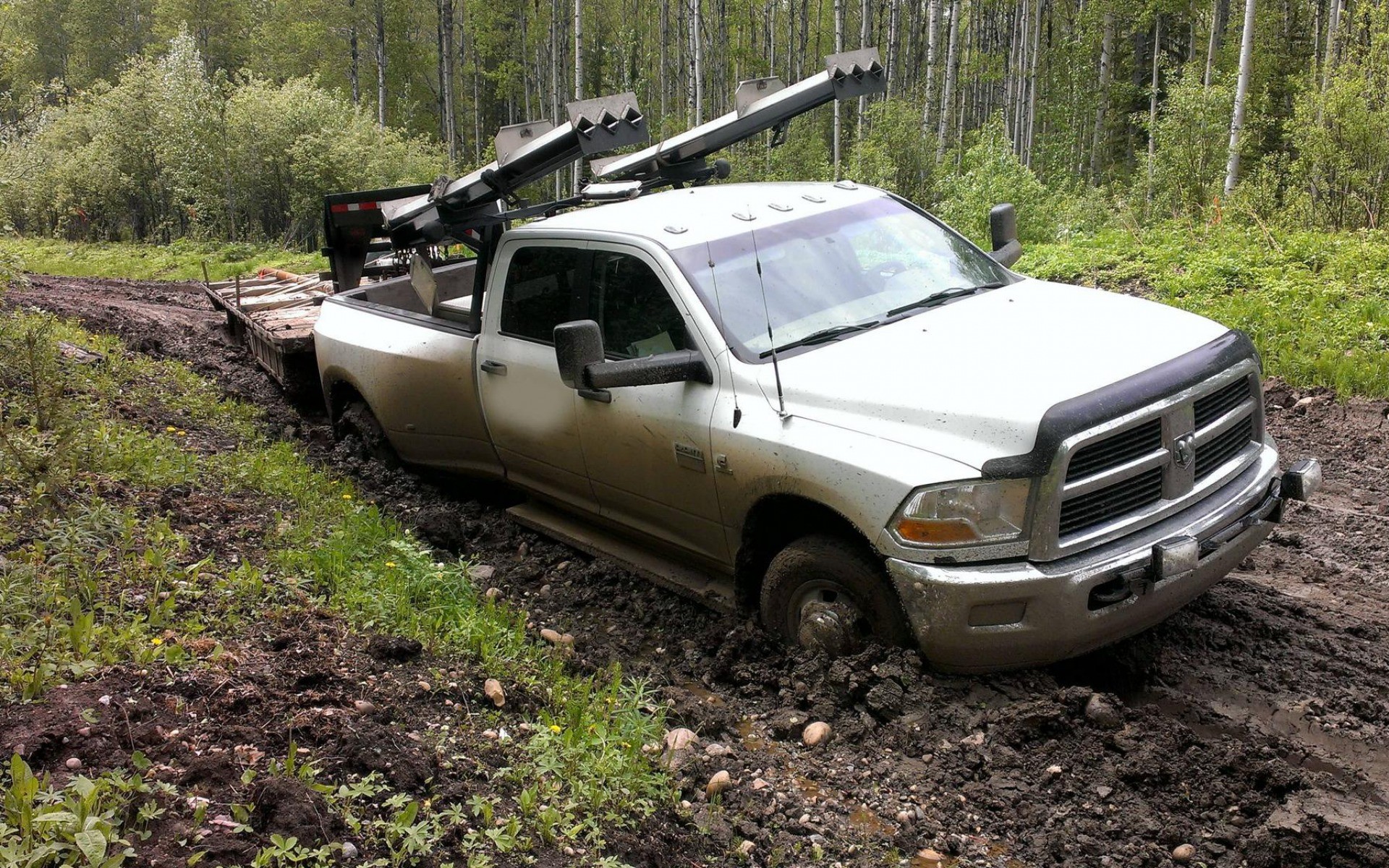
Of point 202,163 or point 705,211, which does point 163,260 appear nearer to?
point 202,163

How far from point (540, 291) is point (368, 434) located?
2.27 m

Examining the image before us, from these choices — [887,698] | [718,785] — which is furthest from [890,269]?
[718,785]

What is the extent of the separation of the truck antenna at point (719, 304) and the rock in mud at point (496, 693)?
140 centimetres

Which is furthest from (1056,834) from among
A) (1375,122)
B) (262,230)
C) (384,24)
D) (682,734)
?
(384,24)

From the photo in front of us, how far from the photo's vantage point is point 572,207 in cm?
698

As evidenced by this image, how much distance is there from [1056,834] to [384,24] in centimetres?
4583

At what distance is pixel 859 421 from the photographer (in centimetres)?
410

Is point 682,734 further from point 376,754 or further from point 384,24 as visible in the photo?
point 384,24

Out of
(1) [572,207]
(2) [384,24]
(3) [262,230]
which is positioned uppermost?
(2) [384,24]

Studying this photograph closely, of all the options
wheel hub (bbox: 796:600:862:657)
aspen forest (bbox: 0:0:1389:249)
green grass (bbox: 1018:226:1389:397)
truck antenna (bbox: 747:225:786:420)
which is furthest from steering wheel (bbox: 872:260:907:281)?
aspen forest (bbox: 0:0:1389:249)

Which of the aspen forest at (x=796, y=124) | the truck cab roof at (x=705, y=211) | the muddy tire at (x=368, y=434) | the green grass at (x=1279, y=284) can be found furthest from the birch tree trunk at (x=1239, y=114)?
the muddy tire at (x=368, y=434)

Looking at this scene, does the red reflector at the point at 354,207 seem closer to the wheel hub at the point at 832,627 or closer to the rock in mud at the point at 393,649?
the rock in mud at the point at 393,649

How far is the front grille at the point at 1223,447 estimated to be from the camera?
164 inches

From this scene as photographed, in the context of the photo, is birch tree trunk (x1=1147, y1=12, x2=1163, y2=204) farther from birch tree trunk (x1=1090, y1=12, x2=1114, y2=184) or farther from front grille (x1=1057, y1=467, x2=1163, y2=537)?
front grille (x1=1057, y1=467, x2=1163, y2=537)
